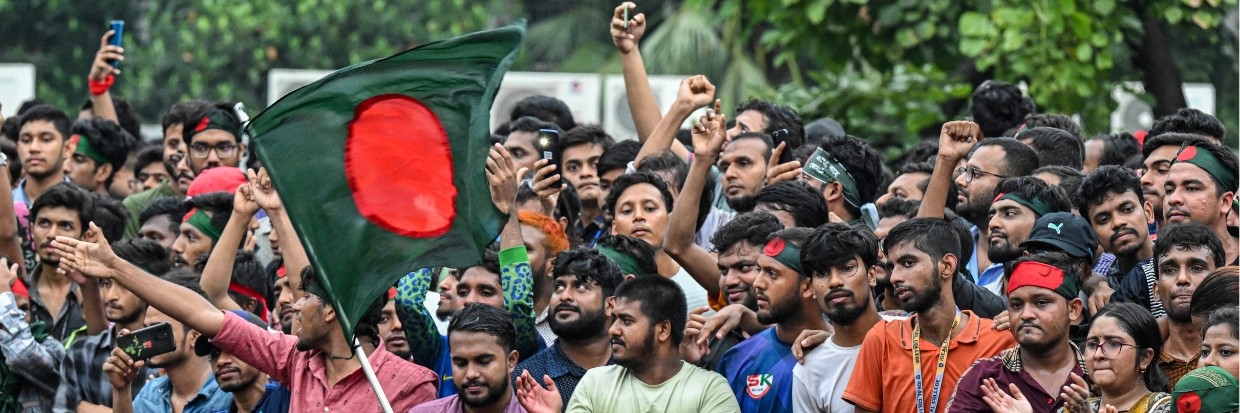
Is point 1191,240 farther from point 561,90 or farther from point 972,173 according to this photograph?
point 561,90

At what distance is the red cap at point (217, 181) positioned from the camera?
424 inches

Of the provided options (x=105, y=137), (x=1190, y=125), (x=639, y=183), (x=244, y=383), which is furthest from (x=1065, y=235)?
(x=105, y=137)

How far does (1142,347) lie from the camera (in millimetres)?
6777

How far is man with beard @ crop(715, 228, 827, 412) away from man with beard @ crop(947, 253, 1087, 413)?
863 millimetres

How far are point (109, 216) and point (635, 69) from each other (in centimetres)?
274

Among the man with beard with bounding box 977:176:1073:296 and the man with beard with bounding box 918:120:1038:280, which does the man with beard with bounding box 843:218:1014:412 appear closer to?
the man with beard with bounding box 977:176:1073:296

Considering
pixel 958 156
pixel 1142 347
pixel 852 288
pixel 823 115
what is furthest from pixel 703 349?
pixel 823 115

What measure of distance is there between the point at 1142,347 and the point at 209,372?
4121 millimetres

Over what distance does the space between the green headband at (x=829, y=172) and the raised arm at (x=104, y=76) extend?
15.2ft

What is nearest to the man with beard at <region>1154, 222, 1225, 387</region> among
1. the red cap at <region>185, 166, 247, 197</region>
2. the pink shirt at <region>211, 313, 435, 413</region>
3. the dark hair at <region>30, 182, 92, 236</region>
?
the pink shirt at <region>211, 313, 435, 413</region>

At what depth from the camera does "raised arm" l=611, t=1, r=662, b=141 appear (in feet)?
33.7

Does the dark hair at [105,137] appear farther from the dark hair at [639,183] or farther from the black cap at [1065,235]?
the black cap at [1065,235]

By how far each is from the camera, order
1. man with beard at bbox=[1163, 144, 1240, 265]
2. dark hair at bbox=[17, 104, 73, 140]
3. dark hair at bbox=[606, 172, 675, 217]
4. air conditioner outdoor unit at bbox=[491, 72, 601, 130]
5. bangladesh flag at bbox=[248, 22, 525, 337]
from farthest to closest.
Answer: air conditioner outdoor unit at bbox=[491, 72, 601, 130], dark hair at bbox=[17, 104, 73, 140], dark hair at bbox=[606, 172, 675, 217], man with beard at bbox=[1163, 144, 1240, 265], bangladesh flag at bbox=[248, 22, 525, 337]

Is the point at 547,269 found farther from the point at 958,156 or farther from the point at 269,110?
the point at 269,110
